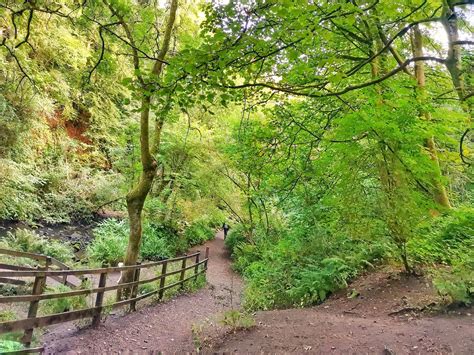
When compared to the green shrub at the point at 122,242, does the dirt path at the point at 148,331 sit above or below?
below

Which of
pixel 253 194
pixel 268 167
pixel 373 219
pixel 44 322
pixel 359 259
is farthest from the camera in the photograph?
pixel 253 194

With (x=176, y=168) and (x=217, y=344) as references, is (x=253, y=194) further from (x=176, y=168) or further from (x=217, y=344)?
(x=217, y=344)

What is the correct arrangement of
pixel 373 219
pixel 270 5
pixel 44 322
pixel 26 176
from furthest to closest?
pixel 26 176 < pixel 373 219 < pixel 44 322 < pixel 270 5

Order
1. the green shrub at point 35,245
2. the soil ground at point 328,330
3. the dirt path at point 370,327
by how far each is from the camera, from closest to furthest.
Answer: the dirt path at point 370,327 → the soil ground at point 328,330 → the green shrub at point 35,245

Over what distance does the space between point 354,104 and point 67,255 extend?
35.2 feet

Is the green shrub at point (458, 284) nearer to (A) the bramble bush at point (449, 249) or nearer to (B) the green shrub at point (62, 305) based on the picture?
(A) the bramble bush at point (449, 249)

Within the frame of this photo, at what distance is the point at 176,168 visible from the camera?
16.7m

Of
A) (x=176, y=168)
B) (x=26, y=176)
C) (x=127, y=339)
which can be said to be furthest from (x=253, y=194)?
(x=127, y=339)

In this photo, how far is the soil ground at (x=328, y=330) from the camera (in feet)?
15.3

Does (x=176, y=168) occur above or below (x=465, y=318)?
above

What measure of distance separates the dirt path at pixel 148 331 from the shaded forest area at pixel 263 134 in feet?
4.71

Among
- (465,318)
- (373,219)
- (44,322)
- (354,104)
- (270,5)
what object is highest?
(354,104)

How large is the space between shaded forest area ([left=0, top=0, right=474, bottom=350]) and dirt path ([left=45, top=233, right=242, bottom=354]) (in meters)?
1.44

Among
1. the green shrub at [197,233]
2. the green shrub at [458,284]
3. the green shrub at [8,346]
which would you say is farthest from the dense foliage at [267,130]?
the green shrub at [8,346]
